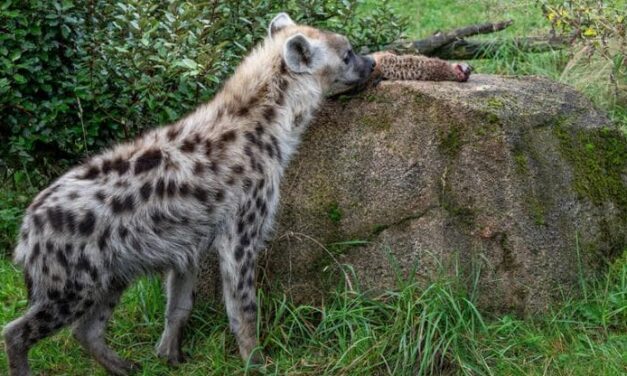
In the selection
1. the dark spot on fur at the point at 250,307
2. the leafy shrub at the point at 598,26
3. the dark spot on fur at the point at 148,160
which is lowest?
the leafy shrub at the point at 598,26

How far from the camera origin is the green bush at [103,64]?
526 cm

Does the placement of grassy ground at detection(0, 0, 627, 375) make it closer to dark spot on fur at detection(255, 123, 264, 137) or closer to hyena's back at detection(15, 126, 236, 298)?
hyena's back at detection(15, 126, 236, 298)

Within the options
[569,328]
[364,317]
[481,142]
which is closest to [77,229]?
[364,317]

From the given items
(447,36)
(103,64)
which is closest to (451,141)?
(103,64)

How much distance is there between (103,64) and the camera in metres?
5.41

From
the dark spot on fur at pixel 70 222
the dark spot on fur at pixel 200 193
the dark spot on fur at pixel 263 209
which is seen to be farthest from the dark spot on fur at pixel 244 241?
the dark spot on fur at pixel 70 222

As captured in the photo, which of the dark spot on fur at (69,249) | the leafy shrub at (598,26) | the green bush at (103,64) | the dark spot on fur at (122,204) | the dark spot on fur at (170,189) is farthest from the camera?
the leafy shrub at (598,26)

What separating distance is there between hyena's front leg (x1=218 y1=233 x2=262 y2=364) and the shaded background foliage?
112 centimetres

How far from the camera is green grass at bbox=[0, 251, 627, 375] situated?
4105mm

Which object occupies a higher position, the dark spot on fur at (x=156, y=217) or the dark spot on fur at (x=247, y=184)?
the dark spot on fur at (x=156, y=217)

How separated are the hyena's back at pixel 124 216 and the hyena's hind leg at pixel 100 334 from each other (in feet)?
0.88

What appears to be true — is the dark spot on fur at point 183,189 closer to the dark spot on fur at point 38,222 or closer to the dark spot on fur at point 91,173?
the dark spot on fur at point 91,173

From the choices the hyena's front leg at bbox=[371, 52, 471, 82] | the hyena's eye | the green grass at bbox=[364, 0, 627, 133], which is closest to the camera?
the hyena's eye

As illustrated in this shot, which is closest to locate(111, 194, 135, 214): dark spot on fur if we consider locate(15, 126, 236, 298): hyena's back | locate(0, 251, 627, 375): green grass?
locate(15, 126, 236, 298): hyena's back
